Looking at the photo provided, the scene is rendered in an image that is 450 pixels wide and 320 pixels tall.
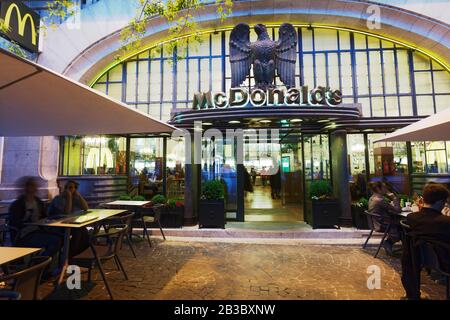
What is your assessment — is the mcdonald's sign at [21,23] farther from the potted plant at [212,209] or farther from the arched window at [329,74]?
the potted plant at [212,209]

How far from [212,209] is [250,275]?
10.7 feet

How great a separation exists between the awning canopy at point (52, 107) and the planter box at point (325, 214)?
17.1 feet

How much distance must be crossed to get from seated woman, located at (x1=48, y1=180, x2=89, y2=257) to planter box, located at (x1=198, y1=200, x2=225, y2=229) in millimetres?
3262

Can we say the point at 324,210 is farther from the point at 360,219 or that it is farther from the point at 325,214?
the point at 360,219

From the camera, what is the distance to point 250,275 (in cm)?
436

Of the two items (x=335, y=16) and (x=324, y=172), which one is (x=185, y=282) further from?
(x=335, y=16)

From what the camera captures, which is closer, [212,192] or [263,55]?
[212,192]

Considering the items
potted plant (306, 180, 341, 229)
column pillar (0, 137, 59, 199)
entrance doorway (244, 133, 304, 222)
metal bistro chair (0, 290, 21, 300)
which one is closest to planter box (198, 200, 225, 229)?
entrance doorway (244, 133, 304, 222)

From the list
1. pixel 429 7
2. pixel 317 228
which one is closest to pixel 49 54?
pixel 317 228

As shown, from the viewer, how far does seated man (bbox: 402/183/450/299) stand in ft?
9.94

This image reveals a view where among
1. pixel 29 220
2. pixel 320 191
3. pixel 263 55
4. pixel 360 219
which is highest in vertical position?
pixel 263 55

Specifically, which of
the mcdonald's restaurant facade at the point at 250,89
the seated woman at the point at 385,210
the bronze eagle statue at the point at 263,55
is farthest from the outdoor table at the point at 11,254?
the bronze eagle statue at the point at 263,55

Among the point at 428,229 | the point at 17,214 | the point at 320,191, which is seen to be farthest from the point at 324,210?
the point at 17,214

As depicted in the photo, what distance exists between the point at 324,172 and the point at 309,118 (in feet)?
7.91
